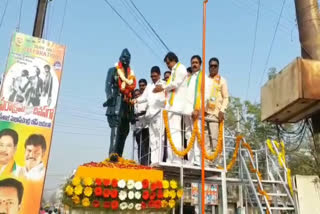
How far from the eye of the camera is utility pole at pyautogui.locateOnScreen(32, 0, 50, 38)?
29.4 feet

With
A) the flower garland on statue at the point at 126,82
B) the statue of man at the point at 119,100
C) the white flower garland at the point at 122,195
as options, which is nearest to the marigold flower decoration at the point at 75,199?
the white flower garland at the point at 122,195

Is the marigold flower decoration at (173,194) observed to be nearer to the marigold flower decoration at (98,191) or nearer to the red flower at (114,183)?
the red flower at (114,183)

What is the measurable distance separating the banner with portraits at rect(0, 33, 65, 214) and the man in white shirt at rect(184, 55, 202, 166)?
3.18 m

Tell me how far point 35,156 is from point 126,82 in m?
2.91

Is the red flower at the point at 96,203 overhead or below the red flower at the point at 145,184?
below

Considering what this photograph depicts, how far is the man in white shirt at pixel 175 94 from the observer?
242 inches

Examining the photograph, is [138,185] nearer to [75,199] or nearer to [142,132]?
[75,199]

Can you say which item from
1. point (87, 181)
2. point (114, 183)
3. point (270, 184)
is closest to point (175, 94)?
point (114, 183)

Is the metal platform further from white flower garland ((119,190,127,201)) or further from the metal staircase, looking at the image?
white flower garland ((119,190,127,201))

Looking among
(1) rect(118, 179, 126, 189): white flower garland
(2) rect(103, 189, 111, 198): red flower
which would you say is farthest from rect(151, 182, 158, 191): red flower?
(2) rect(103, 189, 111, 198): red flower

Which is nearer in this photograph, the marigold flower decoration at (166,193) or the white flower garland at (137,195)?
the white flower garland at (137,195)

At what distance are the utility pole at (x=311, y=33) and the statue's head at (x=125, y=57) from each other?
293 centimetres

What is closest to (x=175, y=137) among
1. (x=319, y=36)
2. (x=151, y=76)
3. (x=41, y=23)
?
(x=151, y=76)

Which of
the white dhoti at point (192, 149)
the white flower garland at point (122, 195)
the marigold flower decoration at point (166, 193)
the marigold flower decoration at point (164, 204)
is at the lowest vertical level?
the marigold flower decoration at point (164, 204)
